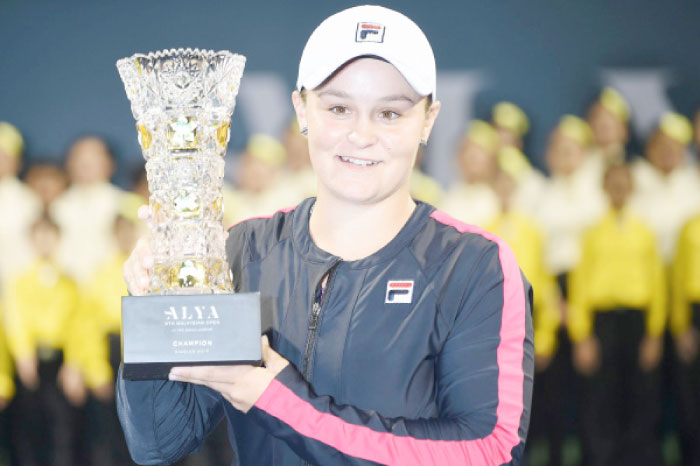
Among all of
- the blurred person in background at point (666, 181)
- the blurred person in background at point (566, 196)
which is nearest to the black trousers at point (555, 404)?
the blurred person in background at point (566, 196)

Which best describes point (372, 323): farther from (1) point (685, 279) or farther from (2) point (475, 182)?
(1) point (685, 279)

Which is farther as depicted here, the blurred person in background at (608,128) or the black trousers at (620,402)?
the blurred person in background at (608,128)

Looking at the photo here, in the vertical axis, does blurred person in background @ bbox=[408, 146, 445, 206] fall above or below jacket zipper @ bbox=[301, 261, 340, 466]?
below

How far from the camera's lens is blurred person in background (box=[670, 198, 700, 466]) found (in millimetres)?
4336

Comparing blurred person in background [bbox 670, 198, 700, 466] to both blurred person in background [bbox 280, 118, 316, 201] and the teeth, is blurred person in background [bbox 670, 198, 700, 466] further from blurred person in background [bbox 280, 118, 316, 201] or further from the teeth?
the teeth

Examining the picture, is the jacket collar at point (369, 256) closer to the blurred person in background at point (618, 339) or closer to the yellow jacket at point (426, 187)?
the yellow jacket at point (426, 187)

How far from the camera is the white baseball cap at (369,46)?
1142mm

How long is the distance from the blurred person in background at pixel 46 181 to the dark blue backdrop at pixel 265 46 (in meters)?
0.08

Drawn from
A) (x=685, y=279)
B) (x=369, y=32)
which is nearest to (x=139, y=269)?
(x=369, y=32)

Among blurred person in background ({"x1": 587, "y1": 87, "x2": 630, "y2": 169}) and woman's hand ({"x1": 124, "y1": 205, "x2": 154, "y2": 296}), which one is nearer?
woman's hand ({"x1": 124, "y1": 205, "x2": 154, "y2": 296})

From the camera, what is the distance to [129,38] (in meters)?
4.30

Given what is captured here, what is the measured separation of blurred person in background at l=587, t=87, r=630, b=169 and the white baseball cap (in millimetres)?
3492

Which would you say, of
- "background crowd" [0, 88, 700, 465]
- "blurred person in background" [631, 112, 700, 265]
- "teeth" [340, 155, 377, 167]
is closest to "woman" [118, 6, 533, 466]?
"teeth" [340, 155, 377, 167]

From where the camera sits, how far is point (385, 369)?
1.15 metres
